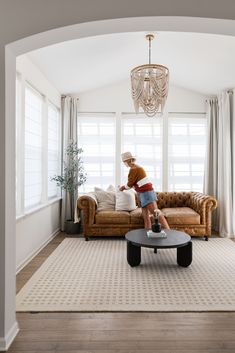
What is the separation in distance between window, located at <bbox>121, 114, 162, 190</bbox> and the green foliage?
1.02 meters

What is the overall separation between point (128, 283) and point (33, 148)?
2555 mm

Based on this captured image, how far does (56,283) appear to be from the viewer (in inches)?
124

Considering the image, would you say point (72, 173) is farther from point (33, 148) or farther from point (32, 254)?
point (32, 254)

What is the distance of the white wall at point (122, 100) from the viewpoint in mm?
6109

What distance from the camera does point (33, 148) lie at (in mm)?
4395

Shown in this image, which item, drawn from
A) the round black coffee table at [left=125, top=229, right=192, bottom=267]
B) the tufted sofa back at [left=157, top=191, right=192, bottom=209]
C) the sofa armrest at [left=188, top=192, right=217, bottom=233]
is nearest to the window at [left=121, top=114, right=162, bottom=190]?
the tufted sofa back at [left=157, top=191, right=192, bottom=209]

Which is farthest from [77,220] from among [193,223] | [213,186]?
[213,186]

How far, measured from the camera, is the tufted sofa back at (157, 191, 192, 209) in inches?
225

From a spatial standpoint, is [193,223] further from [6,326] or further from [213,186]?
[6,326]

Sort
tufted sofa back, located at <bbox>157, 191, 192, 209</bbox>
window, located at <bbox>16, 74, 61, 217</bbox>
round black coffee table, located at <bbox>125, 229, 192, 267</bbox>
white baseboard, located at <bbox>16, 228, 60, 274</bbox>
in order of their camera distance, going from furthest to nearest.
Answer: tufted sofa back, located at <bbox>157, 191, 192, 209</bbox>
window, located at <bbox>16, 74, 61, 217</bbox>
white baseboard, located at <bbox>16, 228, 60, 274</bbox>
round black coffee table, located at <bbox>125, 229, 192, 267</bbox>

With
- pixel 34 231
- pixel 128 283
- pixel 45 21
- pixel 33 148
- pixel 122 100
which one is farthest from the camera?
pixel 122 100

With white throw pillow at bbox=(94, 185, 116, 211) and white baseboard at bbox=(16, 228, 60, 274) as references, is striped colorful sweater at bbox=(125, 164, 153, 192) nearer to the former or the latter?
white throw pillow at bbox=(94, 185, 116, 211)

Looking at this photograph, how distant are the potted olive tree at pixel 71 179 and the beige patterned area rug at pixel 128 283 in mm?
1109

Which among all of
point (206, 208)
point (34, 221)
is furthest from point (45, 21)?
point (206, 208)
